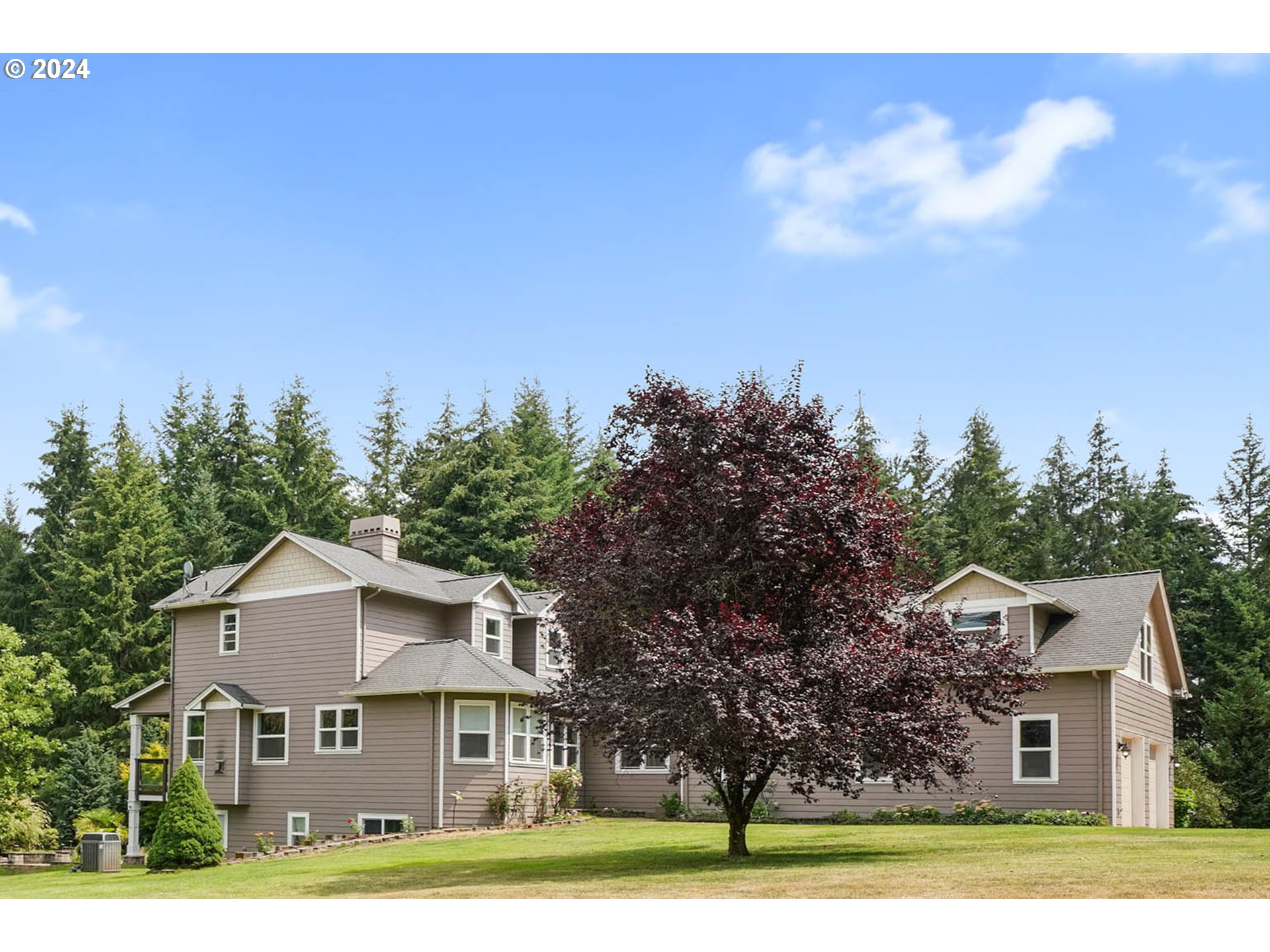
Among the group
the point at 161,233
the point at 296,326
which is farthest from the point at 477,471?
the point at 161,233

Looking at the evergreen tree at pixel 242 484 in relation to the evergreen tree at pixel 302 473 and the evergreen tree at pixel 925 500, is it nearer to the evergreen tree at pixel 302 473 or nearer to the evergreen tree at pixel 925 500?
the evergreen tree at pixel 302 473

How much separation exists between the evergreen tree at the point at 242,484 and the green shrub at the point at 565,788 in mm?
24372

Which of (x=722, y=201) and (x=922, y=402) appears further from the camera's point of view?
(x=922, y=402)

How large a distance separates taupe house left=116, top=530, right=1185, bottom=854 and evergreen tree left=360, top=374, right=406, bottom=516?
19.9m

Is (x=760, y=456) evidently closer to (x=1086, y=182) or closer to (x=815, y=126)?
(x=815, y=126)

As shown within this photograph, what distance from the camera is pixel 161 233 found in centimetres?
2652

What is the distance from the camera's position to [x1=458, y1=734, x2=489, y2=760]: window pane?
28234 millimetres

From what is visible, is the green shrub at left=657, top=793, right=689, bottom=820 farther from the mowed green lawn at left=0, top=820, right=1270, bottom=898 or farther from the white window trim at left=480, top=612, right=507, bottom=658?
the white window trim at left=480, top=612, right=507, bottom=658

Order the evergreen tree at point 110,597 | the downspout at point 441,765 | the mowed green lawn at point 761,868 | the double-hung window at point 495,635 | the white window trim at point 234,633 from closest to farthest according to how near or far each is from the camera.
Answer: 1. the mowed green lawn at point 761,868
2. the downspout at point 441,765
3. the white window trim at point 234,633
4. the double-hung window at point 495,635
5. the evergreen tree at point 110,597

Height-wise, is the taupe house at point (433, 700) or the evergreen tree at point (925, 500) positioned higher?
the evergreen tree at point (925, 500)

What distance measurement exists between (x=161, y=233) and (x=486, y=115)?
33.5ft

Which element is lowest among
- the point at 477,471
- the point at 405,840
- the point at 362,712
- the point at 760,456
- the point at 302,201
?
the point at 405,840

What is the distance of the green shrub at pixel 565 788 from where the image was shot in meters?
29.3

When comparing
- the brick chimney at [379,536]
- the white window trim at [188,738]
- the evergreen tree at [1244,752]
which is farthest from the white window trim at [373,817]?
the evergreen tree at [1244,752]
